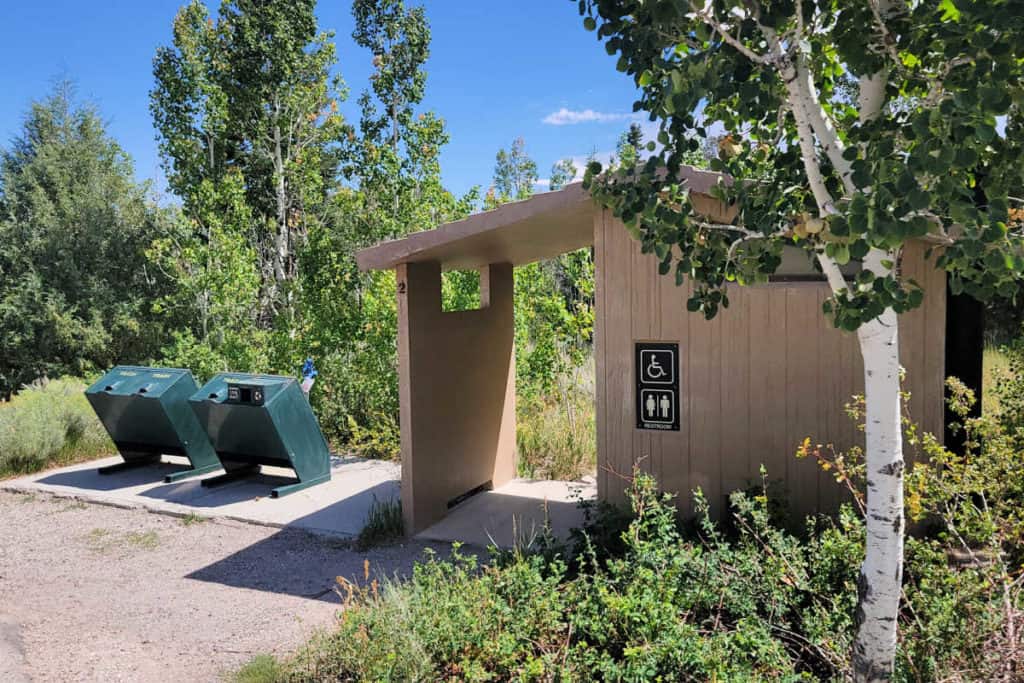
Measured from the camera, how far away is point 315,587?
554 centimetres

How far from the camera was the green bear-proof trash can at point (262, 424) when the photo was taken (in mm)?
7500

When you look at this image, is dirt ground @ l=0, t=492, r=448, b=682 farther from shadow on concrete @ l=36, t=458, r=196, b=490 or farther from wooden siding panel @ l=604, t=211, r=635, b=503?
wooden siding panel @ l=604, t=211, r=635, b=503

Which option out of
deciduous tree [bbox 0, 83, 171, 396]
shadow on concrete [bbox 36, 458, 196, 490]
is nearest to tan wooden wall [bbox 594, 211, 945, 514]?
shadow on concrete [bbox 36, 458, 196, 490]

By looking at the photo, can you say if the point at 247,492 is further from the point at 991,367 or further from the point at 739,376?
the point at 991,367

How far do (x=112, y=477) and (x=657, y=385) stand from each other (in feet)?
21.1

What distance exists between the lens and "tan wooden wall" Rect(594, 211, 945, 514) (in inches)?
204

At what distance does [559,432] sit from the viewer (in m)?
9.12

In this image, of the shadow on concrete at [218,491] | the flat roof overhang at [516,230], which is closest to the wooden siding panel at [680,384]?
the flat roof overhang at [516,230]

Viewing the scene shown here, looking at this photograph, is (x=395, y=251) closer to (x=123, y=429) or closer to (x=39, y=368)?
(x=123, y=429)

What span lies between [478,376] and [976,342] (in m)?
4.08

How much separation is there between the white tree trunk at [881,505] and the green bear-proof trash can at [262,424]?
5.64m

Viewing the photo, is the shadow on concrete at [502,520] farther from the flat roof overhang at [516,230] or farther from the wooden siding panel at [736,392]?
the flat roof overhang at [516,230]

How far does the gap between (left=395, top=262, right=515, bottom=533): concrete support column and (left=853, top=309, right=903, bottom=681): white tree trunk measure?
398 cm

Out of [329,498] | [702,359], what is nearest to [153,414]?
[329,498]
